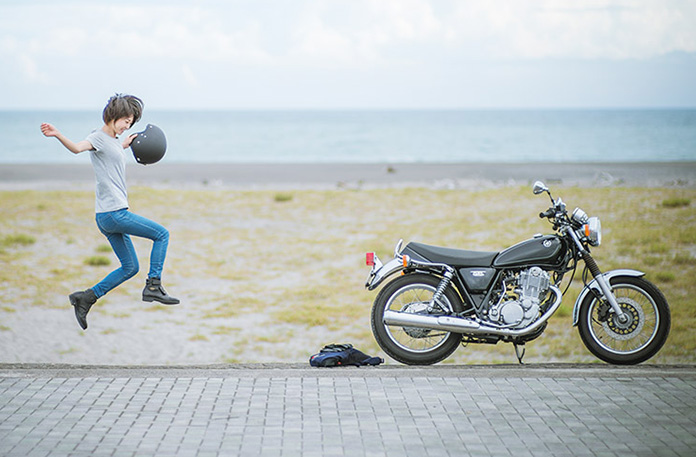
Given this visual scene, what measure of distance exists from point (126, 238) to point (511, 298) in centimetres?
338

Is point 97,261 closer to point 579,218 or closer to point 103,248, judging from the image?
point 103,248

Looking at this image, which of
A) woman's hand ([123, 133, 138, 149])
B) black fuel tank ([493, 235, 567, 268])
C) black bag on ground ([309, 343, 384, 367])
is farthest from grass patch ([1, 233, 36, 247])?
black fuel tank ([493, 235, 567, 268])

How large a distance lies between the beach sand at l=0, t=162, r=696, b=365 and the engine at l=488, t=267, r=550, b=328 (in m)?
3.20

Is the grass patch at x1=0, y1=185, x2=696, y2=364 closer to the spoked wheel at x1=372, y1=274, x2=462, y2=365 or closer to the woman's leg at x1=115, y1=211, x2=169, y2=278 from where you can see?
the spoked wheel at x1=372, y1=274, x2=462, y2=365

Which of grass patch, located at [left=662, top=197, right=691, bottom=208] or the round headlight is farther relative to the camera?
grass patch, located at [left=662, top=197, right=691, bottom=208]

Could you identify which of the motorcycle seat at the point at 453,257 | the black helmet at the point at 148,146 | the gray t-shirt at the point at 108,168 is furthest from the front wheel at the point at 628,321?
the gray t-shirt at the point at 108,168

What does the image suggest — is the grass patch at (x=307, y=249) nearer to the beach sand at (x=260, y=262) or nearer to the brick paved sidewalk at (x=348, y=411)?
the beach sand at (x=260, y=262)

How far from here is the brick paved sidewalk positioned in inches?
205

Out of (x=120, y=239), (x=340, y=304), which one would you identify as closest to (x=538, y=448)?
(x=120, y=239)

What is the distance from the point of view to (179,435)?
5402mm

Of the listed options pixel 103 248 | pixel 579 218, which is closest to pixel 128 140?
pixel 579 218

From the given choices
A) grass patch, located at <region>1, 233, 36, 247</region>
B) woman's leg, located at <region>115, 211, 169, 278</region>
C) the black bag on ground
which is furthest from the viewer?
grass patch, located at <region>1, 233, 36, 247</region>

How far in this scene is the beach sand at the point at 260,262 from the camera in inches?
424

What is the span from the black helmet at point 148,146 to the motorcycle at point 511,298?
6.42ft
